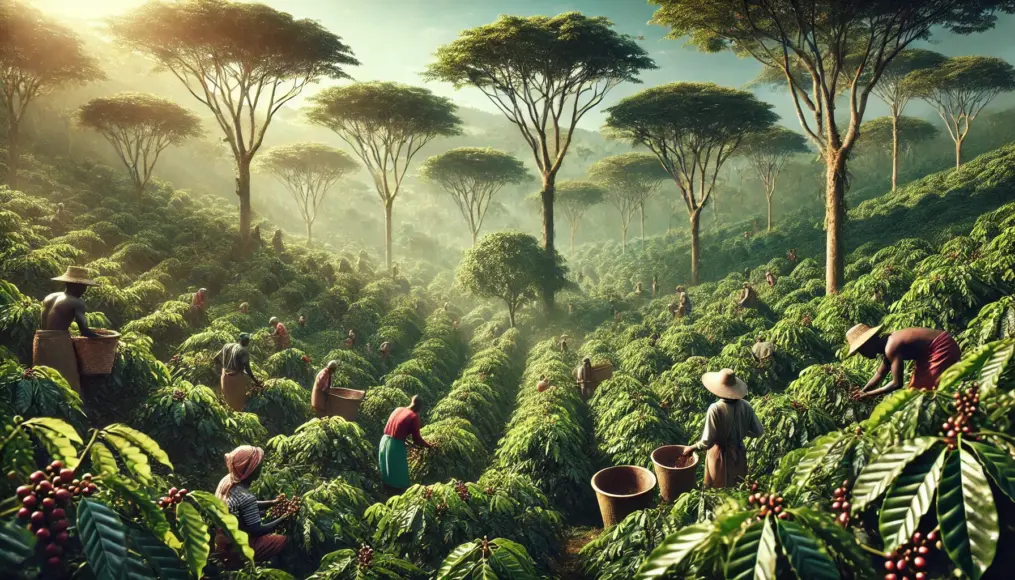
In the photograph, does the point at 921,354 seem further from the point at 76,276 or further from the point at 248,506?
the point at 76,276

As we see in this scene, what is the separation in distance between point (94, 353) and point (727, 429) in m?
8.42

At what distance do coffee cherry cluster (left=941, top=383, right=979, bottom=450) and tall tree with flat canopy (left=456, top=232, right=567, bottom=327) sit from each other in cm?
2213

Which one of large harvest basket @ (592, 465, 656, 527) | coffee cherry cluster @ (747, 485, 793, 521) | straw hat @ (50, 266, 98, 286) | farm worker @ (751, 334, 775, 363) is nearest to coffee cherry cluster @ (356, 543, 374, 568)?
coffee cherry cluster @ (747, 485, 793, 521)

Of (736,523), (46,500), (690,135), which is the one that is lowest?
(736,523)

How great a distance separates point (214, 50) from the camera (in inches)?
837

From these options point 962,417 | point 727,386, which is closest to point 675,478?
point 727,386

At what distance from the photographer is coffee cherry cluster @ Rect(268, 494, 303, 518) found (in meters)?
5.05

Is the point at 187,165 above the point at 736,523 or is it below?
above

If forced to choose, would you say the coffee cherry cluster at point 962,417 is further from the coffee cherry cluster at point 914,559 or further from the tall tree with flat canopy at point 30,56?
the tall tree with flat canopy at point 30,56

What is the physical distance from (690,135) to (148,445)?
1189 inches

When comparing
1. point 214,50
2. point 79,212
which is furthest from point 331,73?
point 79,212

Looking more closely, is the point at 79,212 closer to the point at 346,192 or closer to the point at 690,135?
the point at 690,135

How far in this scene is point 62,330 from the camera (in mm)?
6320

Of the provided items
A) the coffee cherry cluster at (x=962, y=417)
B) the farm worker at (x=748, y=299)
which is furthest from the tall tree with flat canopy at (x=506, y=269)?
the coffee cherry cluster at (x=962, y=417)
